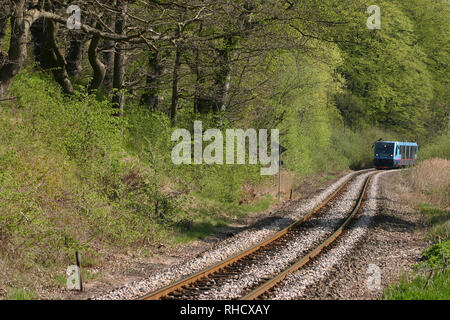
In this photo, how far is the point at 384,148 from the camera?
47844 millimetres

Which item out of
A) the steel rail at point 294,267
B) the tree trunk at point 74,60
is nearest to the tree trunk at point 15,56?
the tree trunk at point 74,60

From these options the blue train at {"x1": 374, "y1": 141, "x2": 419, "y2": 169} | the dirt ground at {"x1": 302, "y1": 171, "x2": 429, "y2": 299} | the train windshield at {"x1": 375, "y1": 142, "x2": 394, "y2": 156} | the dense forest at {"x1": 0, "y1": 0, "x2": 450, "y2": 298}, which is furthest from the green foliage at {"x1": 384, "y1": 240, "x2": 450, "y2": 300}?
the train windshield at {"x1": 375, "y1": 142, "x2": 394, "y2": 156}

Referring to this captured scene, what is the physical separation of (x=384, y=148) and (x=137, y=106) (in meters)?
31.9

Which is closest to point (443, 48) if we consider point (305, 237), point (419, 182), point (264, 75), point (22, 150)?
point (419, 182)

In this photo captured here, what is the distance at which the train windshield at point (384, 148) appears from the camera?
155 feet

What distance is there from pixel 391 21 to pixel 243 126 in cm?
3992

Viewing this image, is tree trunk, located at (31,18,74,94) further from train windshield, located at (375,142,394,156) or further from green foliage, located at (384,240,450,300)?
train windshield, located at (375,142,394,156)

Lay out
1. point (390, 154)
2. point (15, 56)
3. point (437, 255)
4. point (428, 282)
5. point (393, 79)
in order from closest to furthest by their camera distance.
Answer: point (428, 282) → point (437, 255) → point (15, 56) → point (390, 154) → point (393, 79)

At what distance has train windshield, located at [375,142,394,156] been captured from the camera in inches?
1854

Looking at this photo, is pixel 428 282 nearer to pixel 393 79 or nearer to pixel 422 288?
pixel 422 288

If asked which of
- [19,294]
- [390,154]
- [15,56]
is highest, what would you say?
[15,56]

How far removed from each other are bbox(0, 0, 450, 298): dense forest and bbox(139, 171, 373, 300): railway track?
2.33 metres

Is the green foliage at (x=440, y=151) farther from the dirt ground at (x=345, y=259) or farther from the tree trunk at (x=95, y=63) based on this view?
the tree trunk at (x=95, y=63)

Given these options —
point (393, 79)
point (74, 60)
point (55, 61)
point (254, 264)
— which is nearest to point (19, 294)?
point (254, 264)
